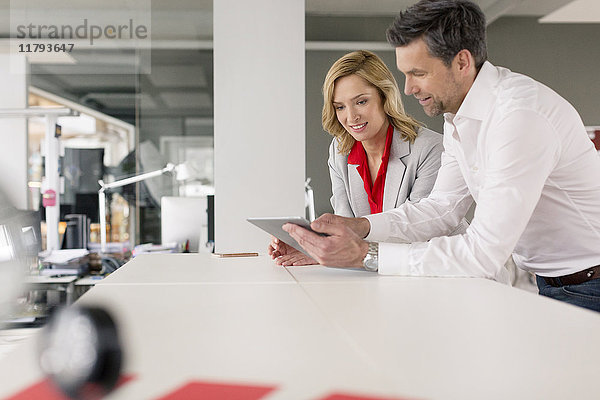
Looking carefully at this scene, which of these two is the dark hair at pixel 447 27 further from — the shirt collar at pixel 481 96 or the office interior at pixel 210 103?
the office interior at pixel 210 103

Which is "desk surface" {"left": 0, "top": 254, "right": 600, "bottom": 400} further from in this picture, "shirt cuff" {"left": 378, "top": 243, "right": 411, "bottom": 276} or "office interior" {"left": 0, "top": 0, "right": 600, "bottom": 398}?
"office interior" {"left": 0, "top": 0, "right": 600, "bottom": 398}

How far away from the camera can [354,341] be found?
0.84 m

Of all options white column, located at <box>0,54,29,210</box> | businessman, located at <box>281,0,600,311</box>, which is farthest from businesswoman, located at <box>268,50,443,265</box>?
white column, located at <box>0,54,29,210</box>

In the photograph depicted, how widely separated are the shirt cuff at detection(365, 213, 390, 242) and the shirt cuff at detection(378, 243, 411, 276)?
303mm

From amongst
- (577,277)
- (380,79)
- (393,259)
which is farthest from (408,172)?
(393,259)

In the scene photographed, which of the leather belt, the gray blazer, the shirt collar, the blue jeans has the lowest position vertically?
the blue jeans

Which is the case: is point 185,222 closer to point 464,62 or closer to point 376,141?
point 376,141

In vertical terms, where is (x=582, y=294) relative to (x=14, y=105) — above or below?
below

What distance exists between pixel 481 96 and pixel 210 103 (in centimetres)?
367

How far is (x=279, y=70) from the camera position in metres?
4.55

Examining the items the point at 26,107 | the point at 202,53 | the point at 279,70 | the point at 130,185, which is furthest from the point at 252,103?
the point at 26,107

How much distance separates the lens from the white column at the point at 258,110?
449cm

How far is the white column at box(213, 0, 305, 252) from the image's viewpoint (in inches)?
177

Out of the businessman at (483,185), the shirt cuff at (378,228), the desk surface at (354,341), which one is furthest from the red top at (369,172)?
the desk surface at (354,341)
